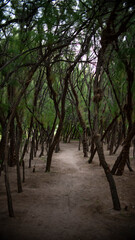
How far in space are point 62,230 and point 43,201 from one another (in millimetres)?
1181

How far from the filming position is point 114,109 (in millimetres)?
6527

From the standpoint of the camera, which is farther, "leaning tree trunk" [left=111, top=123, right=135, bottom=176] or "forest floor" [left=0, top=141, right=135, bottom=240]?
"leaning tree trunk" [left=111, top=123, right=135, bottom=176]

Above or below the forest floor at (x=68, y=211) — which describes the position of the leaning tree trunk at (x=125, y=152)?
above

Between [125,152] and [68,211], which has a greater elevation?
[125,152]

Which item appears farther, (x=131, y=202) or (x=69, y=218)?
(x=131, y=202)

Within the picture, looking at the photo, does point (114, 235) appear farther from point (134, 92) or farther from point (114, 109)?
point (114, 109)

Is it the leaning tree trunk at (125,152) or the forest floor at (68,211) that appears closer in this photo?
the forest floor at (68,211)

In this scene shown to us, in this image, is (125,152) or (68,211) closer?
(68,211)

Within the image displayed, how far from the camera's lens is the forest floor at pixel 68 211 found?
2.74 meters

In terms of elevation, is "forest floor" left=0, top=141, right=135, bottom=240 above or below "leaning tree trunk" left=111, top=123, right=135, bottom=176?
below

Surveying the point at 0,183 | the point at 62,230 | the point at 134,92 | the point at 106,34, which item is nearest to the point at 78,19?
the point at 106,34

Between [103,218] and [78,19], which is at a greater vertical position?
[78,19]

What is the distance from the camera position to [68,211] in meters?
3.48

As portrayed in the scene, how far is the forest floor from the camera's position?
8.98ft
